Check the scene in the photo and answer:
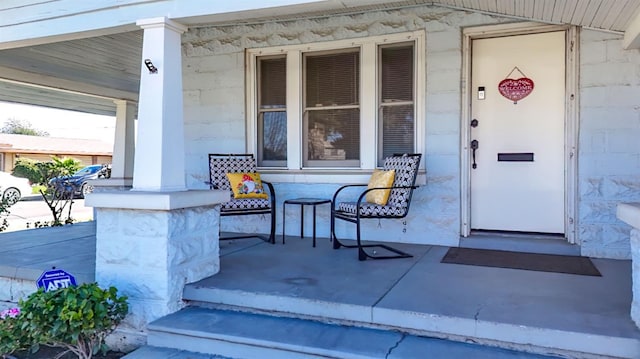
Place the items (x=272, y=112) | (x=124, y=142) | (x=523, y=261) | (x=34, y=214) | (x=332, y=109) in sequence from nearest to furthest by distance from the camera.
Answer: (x=523, y=261) → (x=332, y=109) → (x=272, y=112) → (x=124, y=142) → (x=34, y=214)

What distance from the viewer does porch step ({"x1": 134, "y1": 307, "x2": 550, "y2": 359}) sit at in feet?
7.10

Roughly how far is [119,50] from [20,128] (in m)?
40.1

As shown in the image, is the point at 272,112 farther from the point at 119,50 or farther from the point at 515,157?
the point at 515,157

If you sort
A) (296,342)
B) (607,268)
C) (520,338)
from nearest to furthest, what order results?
(520,338)
(296,342)
(607,268)

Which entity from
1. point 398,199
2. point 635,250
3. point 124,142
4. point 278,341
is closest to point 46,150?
point 124,142

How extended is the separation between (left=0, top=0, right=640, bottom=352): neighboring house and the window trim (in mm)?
14

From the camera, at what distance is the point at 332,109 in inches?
185

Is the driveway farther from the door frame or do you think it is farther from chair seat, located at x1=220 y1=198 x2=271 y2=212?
the door frame

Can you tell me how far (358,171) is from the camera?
14.8 ft

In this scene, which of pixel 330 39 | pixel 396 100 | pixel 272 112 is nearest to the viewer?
pixel 396 100

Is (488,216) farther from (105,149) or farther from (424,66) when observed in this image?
(105,149)

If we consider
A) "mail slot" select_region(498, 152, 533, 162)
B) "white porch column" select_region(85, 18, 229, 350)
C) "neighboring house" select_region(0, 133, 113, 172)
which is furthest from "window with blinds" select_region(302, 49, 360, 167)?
"neighboring house" select_region(0, 133, 113, 172)

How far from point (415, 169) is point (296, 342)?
2.00 meters

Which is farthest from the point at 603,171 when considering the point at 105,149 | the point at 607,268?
the point at 105,149
